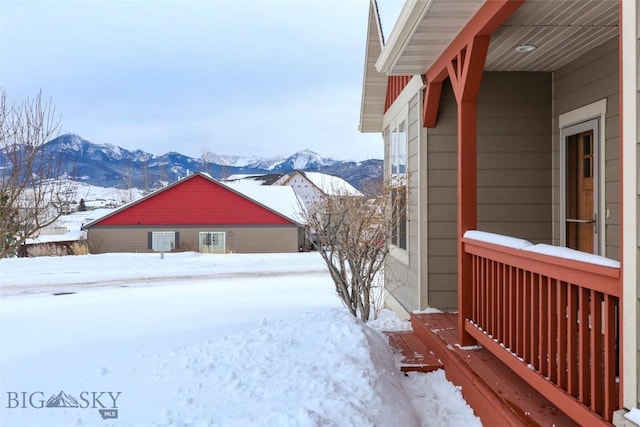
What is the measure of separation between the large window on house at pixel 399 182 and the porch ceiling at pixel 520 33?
165 cm

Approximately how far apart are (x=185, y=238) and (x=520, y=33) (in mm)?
23668

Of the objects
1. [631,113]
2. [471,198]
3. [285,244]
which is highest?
[631,113]

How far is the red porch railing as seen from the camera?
2041 mm

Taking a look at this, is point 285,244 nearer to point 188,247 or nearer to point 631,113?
point 188,247

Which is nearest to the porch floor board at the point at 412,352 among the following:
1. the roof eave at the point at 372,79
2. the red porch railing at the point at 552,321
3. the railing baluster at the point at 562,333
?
the red porch railing at the point at 552,321

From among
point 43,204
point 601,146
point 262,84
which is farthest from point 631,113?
point 262,84

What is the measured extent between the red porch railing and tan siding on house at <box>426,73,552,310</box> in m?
1.60

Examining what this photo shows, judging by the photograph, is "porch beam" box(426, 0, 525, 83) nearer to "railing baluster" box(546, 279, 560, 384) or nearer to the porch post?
the porch post

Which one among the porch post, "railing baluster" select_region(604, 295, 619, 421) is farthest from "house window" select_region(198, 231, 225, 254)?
"railing baluster" select_region(604, 295, 619, 421)

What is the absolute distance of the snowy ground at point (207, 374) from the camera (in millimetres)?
2723

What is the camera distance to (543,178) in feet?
17.4

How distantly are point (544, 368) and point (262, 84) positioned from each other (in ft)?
175

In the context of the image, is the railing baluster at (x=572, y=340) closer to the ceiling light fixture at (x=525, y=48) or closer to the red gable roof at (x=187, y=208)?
the ceiling light fixture at (x=525, y=48)

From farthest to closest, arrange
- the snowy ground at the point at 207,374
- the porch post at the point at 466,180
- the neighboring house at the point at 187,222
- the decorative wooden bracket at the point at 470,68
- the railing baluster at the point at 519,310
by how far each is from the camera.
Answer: the neighboring house at the point at 187,222, the porch post at the point at 466,180, the decorative wooden bracket at the point at 470,68, the railing baluster at the point at 519,310, the snowy ground at the point at 207,374
